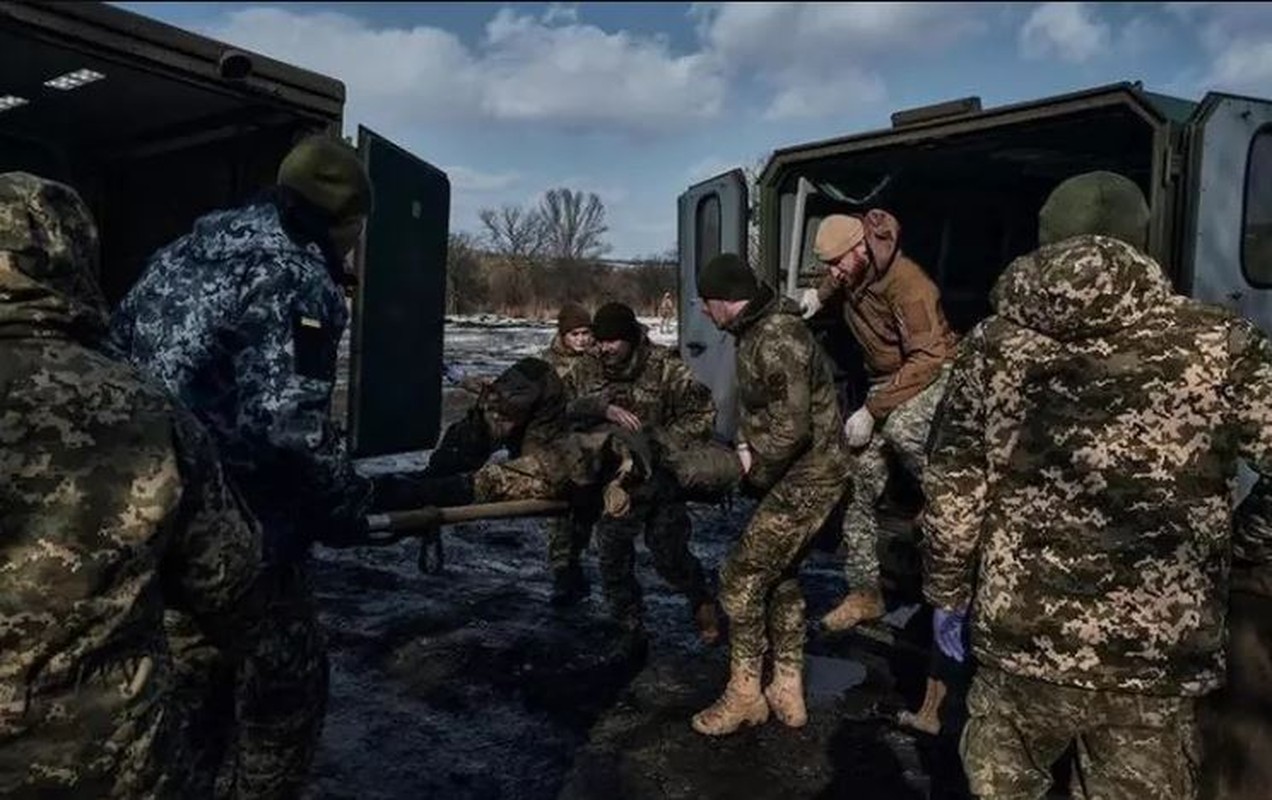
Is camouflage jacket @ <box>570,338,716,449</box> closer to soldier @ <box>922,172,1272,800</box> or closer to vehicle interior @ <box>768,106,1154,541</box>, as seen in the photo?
vehicle interior @ <box>768,106,1154,541</box>

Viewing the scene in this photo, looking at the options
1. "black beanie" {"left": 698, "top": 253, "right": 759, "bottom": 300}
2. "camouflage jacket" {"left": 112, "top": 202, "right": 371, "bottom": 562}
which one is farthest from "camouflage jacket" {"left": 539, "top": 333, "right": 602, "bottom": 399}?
"camouflage jacket" {"left": 112, "top": 202, "right": 371, "bottom": 562}

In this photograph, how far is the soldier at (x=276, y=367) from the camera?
258 centimetres

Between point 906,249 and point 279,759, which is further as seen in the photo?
point 906,249

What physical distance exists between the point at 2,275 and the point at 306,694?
5.10 ft

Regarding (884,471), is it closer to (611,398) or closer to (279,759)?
(611,398)

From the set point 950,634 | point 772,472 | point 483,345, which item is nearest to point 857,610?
point 772,472

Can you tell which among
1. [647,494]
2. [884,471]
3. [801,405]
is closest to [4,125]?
[647,494]

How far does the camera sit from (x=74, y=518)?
5.53ft

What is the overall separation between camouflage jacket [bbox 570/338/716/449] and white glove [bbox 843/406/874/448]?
27.2 inches

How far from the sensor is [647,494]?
4254 mm

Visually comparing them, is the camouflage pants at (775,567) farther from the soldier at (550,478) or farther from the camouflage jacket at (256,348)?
the camouflage jacket at (256,348)

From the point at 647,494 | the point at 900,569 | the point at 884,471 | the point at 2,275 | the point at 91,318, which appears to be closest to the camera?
the point at 2,275

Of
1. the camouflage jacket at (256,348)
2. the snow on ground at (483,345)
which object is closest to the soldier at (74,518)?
the camouflage jacket at (256,348)

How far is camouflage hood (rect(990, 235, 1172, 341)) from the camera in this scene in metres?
2.25
